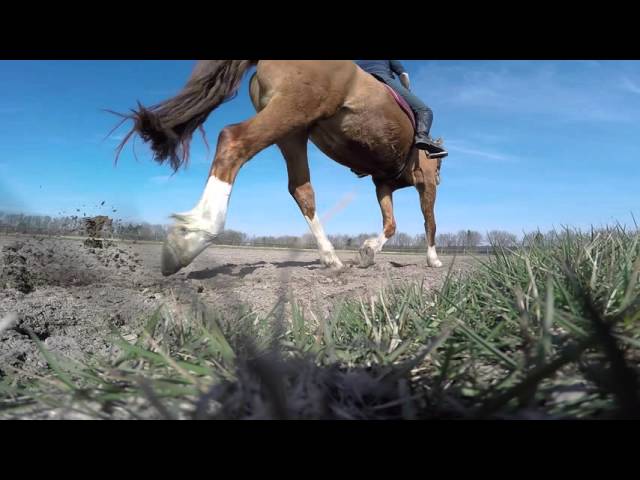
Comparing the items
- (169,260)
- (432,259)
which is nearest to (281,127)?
(169,260)

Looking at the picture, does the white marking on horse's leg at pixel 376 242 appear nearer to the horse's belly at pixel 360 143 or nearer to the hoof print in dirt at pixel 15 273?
the horse's belly at pixel 360 143

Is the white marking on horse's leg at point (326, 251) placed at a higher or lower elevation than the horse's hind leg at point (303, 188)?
lower

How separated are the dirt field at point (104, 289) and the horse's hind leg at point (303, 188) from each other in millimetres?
750

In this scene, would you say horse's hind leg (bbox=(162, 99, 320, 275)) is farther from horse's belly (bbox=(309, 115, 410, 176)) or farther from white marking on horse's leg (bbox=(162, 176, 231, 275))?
horse's belly (bbox=(309, 115, 410, 176))

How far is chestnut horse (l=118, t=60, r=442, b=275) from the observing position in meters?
2.87

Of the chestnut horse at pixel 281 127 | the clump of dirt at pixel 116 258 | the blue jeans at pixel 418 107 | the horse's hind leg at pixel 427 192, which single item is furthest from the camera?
the horse's hind leg at pixel 427 192

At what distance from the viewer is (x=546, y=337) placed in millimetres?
635

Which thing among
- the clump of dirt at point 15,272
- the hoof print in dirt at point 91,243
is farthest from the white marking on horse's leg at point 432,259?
the clump of dirt at point 15,272

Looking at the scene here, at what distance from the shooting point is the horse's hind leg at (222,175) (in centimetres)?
275

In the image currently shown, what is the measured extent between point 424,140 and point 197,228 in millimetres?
3150

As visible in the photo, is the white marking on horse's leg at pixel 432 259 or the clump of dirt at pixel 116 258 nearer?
the clump of dirt at pixel 116 258

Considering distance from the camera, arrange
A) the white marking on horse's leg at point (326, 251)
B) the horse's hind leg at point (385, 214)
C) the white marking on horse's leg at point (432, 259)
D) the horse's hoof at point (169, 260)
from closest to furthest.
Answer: the horse's hoof at point (169, 260) < the white marking on horse's leg at point (326, 251) < the horse's hind leg at point (385, 214) < the white marking on horse's leg at point (432, 259)
